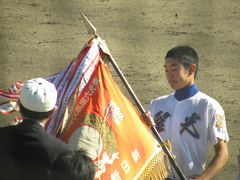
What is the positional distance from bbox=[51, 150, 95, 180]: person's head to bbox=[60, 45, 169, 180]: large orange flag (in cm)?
90

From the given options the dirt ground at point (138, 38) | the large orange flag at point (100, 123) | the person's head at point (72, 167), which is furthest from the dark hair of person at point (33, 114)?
the dirt ground at point (138, 38)

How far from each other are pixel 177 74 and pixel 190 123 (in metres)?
0.36

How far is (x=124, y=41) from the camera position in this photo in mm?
6609

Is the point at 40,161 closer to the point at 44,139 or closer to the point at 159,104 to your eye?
the point at 44,139

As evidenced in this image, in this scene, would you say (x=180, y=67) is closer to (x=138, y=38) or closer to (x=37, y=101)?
(x=37, y=101)

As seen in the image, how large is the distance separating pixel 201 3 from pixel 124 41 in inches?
31.6

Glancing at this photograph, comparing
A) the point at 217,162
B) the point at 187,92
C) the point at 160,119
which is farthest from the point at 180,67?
the point at 217,162

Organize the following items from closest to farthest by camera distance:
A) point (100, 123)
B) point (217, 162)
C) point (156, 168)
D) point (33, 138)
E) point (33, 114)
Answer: point (33, 138), point (33, 114), point (100, 123), point (156, 168), point (217, 162)

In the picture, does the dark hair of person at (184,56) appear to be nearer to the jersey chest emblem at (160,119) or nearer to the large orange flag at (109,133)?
the jersey chest emblem at (160,119)

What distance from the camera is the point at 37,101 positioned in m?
3.92

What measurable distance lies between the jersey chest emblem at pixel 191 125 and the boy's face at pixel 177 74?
23 centimetres

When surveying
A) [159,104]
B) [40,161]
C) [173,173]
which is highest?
[40,161]

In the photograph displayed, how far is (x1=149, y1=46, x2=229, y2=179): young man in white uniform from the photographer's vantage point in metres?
4.94

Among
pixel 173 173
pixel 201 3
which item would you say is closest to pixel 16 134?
pixel 173 173
